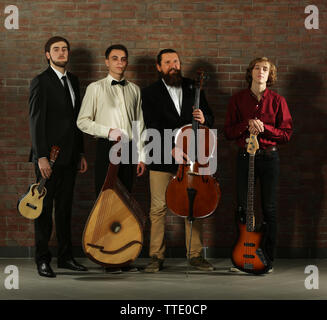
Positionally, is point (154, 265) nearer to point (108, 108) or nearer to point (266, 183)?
point (266, 183)

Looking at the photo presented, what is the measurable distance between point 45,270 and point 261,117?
86.7 inches

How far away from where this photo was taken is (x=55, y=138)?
5398 millimetres

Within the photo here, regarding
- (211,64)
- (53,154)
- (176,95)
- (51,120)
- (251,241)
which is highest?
(211,64)

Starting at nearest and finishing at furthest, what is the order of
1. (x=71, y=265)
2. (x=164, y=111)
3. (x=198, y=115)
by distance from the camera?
(x=198, y=115), (x=164, y=111), (x=71, y=265)

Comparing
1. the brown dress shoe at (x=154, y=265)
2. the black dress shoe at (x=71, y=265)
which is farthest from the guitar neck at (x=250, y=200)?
the black dress shoe at (x=71, y=265)

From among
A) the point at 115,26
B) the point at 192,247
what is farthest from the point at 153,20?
the point at 192,247

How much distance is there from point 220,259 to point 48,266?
1679 millimetres

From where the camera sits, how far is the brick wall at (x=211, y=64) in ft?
20.0

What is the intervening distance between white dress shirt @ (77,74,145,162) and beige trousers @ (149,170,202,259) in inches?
8.9

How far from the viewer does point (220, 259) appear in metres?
6.11

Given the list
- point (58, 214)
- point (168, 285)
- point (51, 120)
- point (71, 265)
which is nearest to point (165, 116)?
point (51, 120)

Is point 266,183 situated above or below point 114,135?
below

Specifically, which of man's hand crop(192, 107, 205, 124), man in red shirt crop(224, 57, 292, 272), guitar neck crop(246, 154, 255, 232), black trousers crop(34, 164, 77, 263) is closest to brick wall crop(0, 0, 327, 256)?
black trousers crop(34, 164, 77, 263)

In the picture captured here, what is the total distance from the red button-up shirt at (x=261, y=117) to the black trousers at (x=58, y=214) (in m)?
1.43
